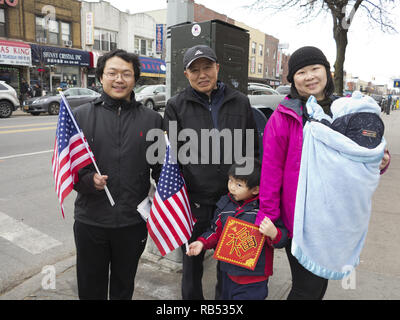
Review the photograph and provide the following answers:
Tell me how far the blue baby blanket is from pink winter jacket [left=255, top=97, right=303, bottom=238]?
92 mm

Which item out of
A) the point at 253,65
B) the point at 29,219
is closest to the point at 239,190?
the point at 29,219

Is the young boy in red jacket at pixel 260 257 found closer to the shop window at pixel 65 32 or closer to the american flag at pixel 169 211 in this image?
the american flag at pixel 169 211

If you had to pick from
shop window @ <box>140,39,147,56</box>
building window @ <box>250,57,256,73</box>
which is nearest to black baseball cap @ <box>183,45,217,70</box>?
shop window @ <box>140,39,147,56</box>

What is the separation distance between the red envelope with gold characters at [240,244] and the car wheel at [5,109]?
16.9 m

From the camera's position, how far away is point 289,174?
2006mm

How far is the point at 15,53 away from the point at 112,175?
2275cm

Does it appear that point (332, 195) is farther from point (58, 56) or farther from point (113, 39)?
point (113, 39)

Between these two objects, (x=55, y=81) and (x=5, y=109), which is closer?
(x=5, y=109)

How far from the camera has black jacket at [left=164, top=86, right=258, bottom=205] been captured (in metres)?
2.41

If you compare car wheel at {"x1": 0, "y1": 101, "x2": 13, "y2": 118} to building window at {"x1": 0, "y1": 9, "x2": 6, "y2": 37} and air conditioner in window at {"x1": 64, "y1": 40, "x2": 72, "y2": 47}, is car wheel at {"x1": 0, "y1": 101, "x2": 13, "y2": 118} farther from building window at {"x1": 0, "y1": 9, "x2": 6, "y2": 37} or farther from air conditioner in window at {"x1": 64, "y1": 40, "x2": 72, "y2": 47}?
air conditioner in window at {"x1": 64, "y1": 40, "x2": 72, "y2": 47}

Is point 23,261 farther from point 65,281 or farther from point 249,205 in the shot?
point 249,205

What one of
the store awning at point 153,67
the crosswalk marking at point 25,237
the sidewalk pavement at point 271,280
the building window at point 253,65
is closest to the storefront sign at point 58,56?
the store awning at point 153,67

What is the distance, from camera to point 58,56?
928 inches
